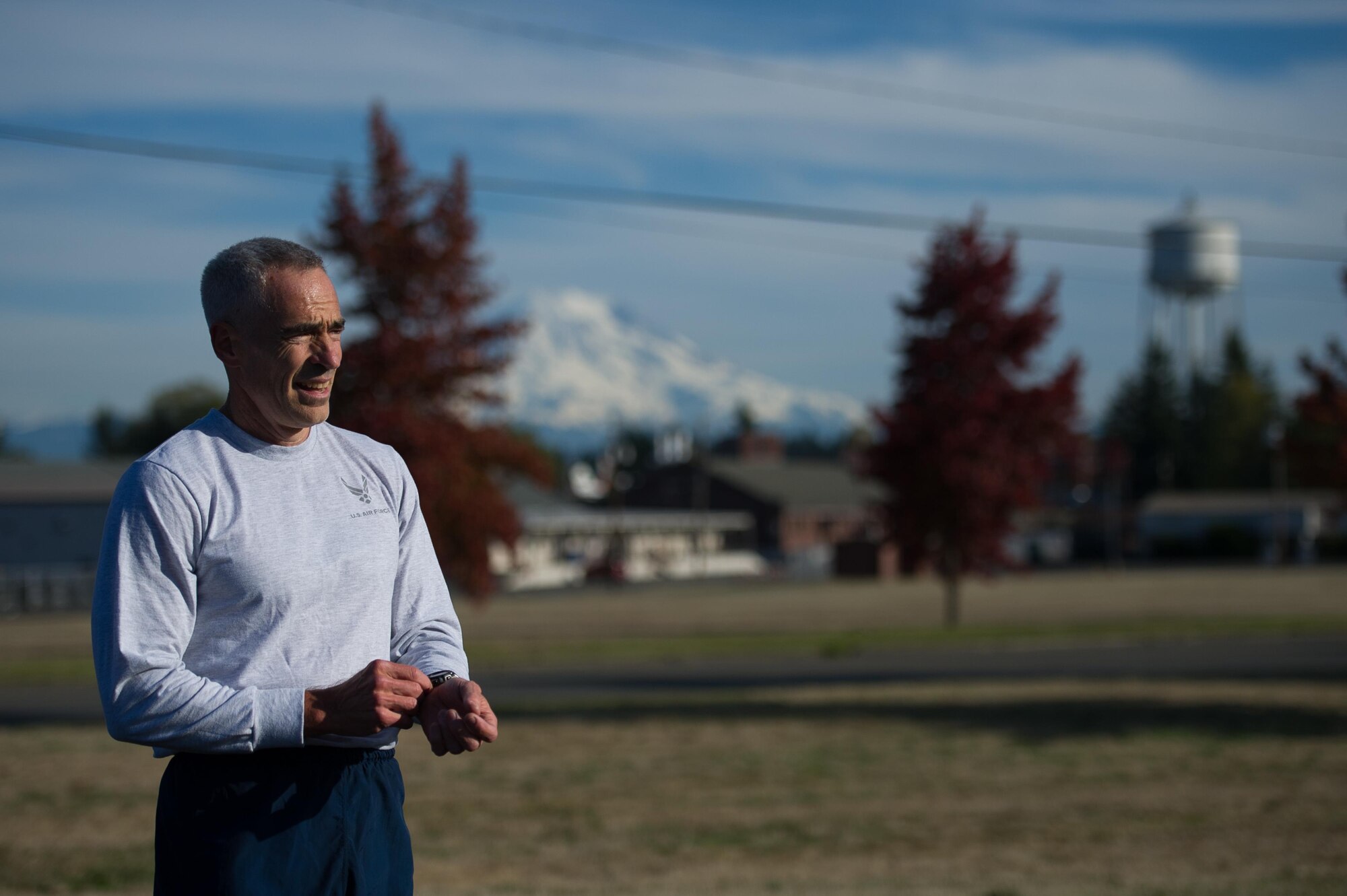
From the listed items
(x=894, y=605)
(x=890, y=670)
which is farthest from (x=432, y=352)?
(x=894, y=605)

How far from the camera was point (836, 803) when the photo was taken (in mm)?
10031

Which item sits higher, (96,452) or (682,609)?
(96,452)

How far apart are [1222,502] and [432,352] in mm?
87632

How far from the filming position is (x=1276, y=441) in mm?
15797

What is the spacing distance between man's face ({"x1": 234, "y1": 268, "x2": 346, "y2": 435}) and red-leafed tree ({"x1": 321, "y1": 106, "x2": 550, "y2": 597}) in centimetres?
1427

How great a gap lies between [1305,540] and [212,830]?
85.4 m

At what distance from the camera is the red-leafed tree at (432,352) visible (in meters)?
17.2

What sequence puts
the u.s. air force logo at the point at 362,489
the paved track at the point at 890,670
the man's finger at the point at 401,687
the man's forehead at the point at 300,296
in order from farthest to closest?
the paved track at the point at 890,670 < the u.s. air force logo at the point at 362,489 < the man's forehead at the point at 300,296 < the man's finger at the point at 401,687

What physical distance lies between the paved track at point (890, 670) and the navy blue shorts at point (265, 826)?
14491mm

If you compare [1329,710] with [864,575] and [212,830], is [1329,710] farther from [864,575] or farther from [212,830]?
[864,575]

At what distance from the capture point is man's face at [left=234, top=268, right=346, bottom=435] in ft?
9.23

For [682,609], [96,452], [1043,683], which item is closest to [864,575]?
[682,609]

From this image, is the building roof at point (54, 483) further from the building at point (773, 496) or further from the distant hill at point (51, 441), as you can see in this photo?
the building at point (773, 496)

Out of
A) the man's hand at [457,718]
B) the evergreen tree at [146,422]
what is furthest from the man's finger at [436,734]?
the evergreen tree at [146,422]
